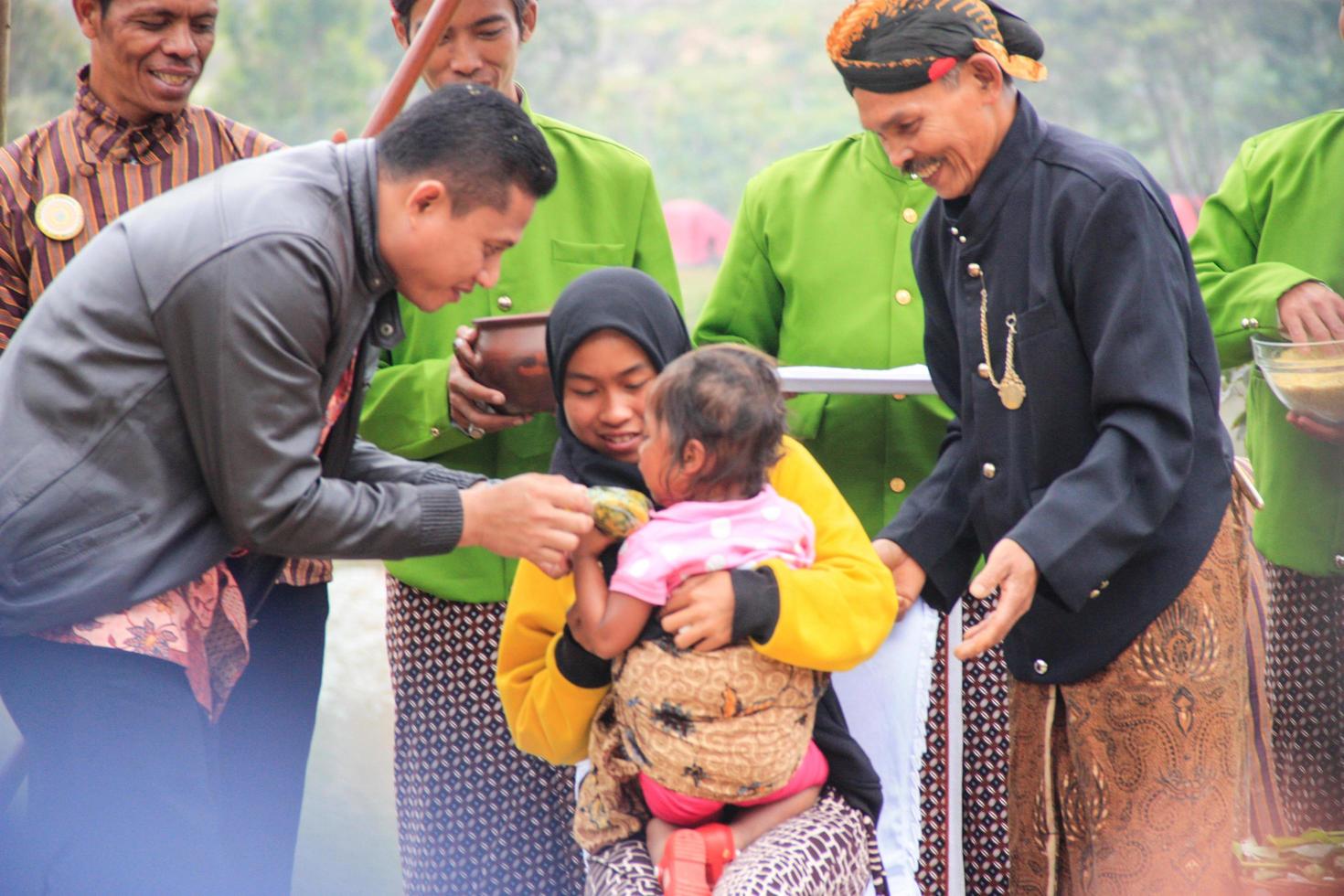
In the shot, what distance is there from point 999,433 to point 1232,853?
0.74 meters

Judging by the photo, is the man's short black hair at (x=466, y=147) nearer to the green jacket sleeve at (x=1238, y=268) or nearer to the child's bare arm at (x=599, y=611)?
the child's bare arm at (x=599, y=611)

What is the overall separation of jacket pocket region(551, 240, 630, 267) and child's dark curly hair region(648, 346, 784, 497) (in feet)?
2.98

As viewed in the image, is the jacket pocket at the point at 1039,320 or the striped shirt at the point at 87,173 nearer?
the jacket pocket at the point at 1039,320

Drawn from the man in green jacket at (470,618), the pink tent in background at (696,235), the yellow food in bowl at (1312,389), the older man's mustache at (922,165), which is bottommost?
the pink tent in background at (696,235)

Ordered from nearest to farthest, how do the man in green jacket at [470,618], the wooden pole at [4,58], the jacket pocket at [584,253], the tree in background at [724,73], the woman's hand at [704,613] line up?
the woman's hand at [704,613] → the man in green jacket at [470,618] → the jacket pocket at [584,253] → the wooden pole at [4,58] → the tree in background at [724,73]

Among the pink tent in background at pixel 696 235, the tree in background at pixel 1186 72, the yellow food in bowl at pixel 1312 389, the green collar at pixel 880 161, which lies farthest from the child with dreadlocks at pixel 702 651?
the tree in background at pixel 1186 72

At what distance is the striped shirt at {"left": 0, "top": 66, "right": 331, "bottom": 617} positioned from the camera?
110 inches

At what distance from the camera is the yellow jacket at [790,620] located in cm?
219

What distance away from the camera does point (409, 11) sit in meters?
3.09

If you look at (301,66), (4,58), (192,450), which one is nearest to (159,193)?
(4,58)

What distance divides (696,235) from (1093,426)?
751 cm

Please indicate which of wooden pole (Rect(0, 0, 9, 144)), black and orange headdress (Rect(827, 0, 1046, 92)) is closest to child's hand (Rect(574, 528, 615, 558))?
black and orange headdress (Rect(827, 0, 1046, 92))

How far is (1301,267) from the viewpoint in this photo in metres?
3.14

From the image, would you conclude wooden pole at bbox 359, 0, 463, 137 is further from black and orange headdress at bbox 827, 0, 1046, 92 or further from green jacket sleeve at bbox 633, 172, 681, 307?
black and orange headdress at bbox 827, 0, 1046, 92
